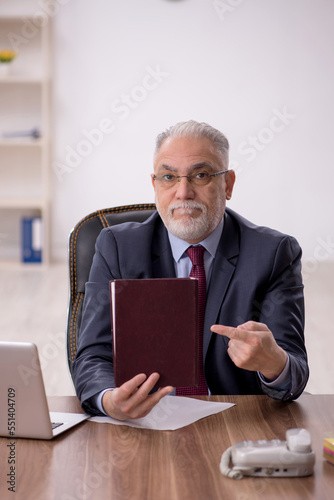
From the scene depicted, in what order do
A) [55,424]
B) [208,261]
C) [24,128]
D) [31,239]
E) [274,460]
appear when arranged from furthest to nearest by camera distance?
[24,128] → [31,239] → [208,261] → [55,424] → [274,460]

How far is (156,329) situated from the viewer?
121cm

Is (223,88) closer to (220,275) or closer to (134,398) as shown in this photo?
(220,275)

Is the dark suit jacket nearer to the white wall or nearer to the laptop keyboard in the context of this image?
the laptop keyboard

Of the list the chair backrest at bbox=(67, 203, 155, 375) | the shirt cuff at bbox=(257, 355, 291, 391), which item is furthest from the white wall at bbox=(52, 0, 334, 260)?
the shirt cuff at bbox=(257, 355, 291, 391)

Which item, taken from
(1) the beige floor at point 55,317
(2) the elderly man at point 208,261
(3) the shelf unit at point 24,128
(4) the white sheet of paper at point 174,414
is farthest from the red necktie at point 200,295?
(3) the shelf unit at point 24,128

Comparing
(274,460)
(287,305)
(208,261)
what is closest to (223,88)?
(208,261)

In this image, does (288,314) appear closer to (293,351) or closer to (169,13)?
(293,351)

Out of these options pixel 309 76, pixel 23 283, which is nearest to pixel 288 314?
pixel 23 283

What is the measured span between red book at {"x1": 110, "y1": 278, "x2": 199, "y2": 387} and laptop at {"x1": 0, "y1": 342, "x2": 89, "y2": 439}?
0.15 m

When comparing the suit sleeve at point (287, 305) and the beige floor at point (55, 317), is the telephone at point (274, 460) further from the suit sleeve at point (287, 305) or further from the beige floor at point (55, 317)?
the beige floor at point (55, 317)

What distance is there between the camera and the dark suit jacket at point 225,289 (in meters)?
1.58

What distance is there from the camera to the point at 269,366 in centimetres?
138

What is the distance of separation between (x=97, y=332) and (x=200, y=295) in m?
0.27

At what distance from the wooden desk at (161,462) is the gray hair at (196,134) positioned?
2.28 feet
